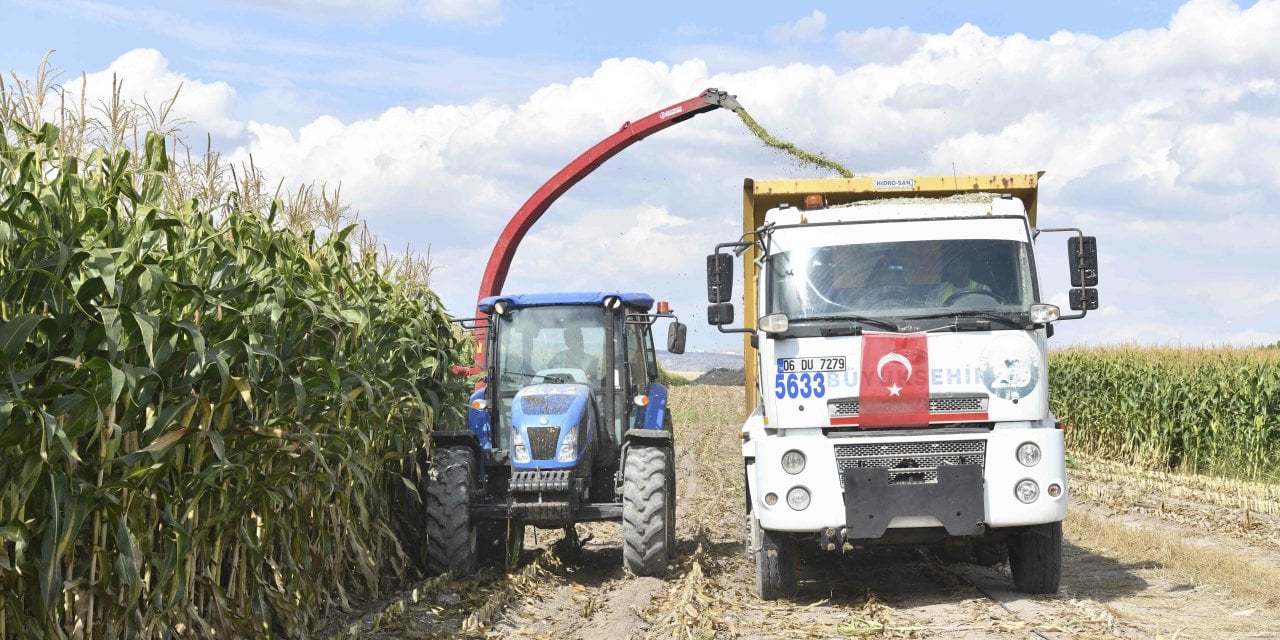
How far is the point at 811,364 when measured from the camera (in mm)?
8250

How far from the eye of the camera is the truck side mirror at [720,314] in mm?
8812

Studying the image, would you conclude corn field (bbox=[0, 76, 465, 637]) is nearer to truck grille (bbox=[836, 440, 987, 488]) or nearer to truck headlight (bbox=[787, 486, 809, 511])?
truck headlight (bbox=[787, 486, 809, 511])

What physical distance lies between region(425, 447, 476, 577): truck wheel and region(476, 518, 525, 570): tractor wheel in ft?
2.29

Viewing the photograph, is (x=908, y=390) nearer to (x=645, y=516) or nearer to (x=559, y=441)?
(x=645, y=516)

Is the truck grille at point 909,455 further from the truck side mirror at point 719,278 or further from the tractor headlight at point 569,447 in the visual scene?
the tractor headlight at point 569,447

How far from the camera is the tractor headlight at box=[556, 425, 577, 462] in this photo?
9672 mm

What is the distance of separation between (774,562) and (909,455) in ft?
4.12

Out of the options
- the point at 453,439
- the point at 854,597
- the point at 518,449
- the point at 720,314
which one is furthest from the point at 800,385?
the point at 453,439

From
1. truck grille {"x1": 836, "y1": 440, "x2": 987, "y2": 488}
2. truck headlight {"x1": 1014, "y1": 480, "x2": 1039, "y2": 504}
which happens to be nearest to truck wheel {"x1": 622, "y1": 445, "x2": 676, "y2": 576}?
truck grille {"x1": 836, "y1": 440, "x2": 987, "y2": 488}

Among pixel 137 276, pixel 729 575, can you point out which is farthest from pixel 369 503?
pixel 137 276

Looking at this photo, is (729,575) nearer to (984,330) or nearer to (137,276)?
(984,330)

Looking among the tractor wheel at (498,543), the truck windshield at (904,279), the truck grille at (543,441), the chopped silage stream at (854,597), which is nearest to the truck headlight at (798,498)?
the chopped silage stream at (854,597)

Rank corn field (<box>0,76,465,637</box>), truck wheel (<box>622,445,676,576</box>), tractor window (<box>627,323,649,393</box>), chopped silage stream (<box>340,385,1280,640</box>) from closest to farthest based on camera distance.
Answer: corn field (<box>0,76,465,637</box>), chopped silage stream (<box>340,385,1280,640</box>), truck wheel (<box>622,445,676,576</box>), tractor window (<box>627,323,649,393</box>)

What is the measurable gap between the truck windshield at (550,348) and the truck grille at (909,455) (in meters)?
2.91
